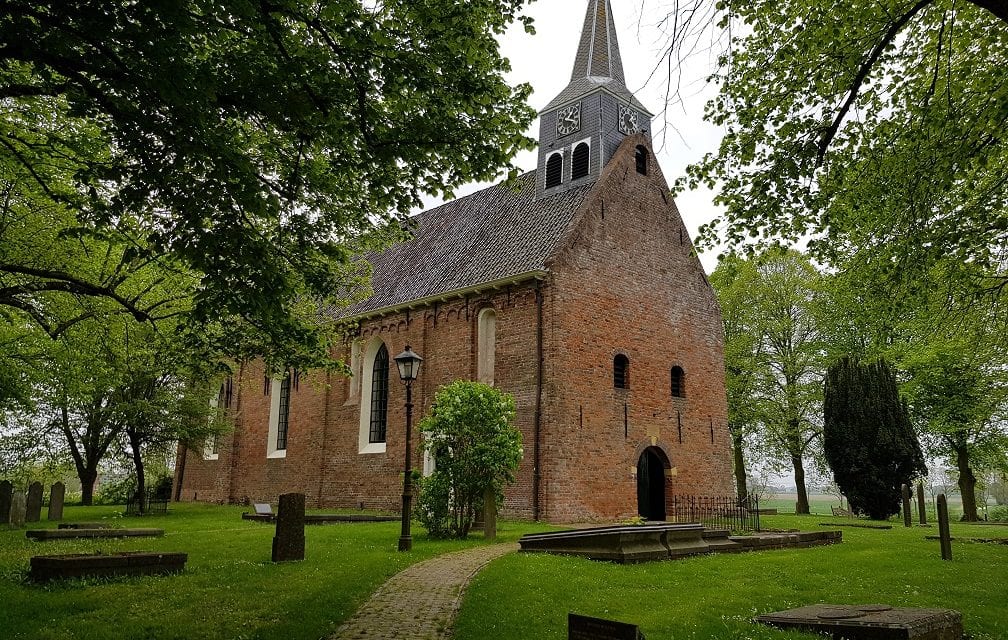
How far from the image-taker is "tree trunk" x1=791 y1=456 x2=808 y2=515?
33469mm

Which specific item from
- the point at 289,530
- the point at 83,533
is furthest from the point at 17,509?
the point at 289,530

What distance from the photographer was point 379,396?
27125mm

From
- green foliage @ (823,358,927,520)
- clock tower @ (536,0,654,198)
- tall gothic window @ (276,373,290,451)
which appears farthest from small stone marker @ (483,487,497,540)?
tall gothic window @ (276,373,290,451)

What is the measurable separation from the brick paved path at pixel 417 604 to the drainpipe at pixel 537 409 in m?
7.83

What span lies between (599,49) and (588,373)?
13590 millimetres

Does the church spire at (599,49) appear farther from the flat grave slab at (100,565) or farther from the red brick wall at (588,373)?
the flat grave slab at (100,565)

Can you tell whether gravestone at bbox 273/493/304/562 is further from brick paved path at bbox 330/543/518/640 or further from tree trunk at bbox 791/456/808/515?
tree trunk at bbox 791/456/808/515

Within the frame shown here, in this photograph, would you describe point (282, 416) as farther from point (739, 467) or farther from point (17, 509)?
point (739, 467)

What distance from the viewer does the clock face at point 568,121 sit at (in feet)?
83.7

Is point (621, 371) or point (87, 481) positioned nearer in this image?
point (621, 371)

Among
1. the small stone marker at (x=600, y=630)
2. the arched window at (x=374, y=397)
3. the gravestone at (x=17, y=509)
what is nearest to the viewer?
the small stone marker at (x=600, y=630)

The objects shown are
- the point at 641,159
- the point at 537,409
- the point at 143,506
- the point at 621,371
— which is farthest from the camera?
the point at 641,159

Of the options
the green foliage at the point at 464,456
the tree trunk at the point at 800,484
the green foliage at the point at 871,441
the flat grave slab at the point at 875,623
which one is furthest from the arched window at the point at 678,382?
the flat grave slab at the point at 875,623

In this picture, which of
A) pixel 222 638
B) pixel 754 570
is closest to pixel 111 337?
pixel 222 638
